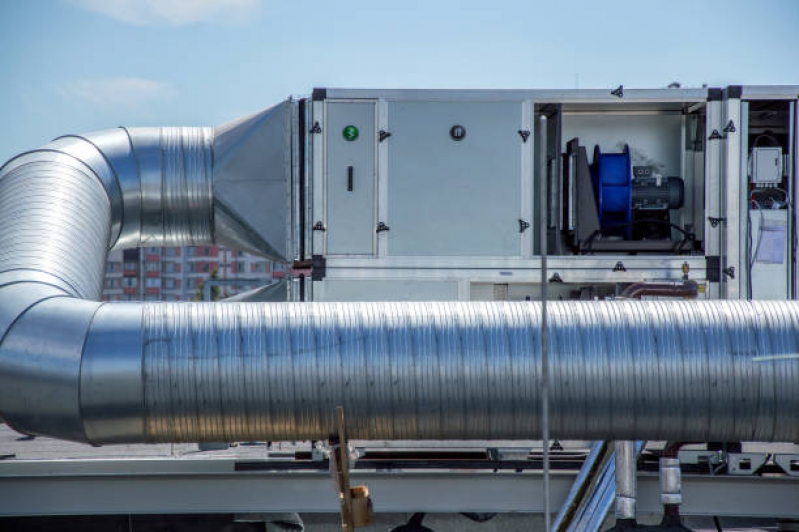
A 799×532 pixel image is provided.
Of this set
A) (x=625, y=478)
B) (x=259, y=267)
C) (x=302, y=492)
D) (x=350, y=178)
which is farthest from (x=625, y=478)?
(x=259, y=267)

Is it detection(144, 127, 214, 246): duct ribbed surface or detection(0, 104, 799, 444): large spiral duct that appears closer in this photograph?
detection(0, 104, 799, 444): large spiral duct

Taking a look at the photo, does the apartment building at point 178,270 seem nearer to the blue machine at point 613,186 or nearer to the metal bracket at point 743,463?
the blue machine at point 613,186

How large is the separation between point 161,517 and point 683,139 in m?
4.43

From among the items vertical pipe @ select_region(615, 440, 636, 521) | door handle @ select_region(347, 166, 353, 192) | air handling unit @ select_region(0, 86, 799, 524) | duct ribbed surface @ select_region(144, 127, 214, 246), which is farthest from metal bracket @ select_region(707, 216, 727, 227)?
duct ribbed surface @ select_region(144, 127, 214, 246)

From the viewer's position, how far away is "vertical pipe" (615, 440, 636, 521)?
159 inches

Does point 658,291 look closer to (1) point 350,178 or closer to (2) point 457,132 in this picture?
(2) point 457,132

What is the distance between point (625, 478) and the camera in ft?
13.3

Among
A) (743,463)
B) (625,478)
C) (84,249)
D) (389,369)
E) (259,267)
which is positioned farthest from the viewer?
(259,267)

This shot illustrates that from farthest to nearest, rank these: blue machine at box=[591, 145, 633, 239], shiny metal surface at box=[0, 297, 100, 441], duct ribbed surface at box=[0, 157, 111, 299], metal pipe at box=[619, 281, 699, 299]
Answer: blue machine at box=[591, 145, 633, 239]
metal pipe at box=[619, 281, 699, 299]
duct ribbed surface at box=[0, 157, 111, 299]
shiny metal surface at box=[0, 297, 100, 441]

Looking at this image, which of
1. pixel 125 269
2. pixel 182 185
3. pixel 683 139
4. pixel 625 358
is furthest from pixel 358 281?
pixel 125 269

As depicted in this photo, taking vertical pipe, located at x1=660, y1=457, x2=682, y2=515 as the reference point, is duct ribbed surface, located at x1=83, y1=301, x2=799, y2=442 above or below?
above

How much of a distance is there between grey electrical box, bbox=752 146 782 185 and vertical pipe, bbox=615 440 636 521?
237cm

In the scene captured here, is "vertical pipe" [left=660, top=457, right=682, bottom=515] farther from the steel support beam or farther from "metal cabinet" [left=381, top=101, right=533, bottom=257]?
"metal cabinet" [left=381, top=101, right=533, bottom=257]

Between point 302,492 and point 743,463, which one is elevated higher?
point 743,463
